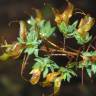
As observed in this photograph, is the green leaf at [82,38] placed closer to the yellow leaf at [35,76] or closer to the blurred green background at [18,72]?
the yellow leaf at [35,76]

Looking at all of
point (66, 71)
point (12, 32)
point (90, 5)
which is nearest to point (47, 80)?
point (66, 71)

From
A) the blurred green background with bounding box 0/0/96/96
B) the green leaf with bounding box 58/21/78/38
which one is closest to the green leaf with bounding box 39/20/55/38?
the green leaf with bounding box 58/21/78/38

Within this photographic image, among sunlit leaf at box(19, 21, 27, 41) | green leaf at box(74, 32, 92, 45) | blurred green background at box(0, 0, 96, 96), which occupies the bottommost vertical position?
blurred green background at box(0, 0, 96, 96)

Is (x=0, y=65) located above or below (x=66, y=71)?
below

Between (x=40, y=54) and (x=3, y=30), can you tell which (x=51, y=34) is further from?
(x=3, y=30)

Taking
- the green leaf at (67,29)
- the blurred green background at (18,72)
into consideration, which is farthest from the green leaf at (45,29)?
the blurred green background at (18,72)

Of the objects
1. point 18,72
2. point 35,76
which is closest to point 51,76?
point 35,76

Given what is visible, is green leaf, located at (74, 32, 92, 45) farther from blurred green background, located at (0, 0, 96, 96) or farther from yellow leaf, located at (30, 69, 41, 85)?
blurred green background, located at (0, 0, 96, 96)

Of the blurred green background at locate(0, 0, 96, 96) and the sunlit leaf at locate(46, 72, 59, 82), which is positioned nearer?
the sunlit leaf at locate(46, 72, 59, 82)

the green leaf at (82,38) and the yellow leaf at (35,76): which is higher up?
the green leaf at (82,38)

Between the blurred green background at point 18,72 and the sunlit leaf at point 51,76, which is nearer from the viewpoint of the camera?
the sunlit leaf at point 51,76

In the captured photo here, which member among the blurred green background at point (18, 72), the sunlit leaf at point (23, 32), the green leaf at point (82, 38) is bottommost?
the blurred green background at point (18, 72)
